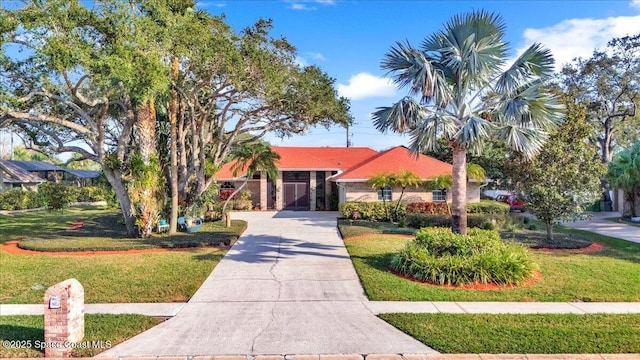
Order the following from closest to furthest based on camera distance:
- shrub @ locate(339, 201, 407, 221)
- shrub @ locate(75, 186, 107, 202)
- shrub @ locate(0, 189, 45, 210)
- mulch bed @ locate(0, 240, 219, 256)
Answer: mulch bed @ locate(0, 240, 219, 256) → shrub @ locate(339, 201, 407, 221) → shrub @ locate(0, 189, 45, 210) → shrub @ locate(75, 186, 107, 202)

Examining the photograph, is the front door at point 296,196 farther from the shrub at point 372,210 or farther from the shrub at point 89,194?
the shrub at point 89,194

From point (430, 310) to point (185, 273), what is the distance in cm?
611

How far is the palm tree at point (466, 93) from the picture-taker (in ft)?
34.6

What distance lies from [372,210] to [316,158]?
10818 millimetres

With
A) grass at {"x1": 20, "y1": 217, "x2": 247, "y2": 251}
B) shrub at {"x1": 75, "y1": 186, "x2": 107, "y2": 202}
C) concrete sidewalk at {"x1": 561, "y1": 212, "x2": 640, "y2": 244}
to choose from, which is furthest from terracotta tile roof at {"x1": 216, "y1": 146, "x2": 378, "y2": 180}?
shrub at {"x1": 75, "y1": 186, "x2": 107, "y2": 202}

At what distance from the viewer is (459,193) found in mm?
10711

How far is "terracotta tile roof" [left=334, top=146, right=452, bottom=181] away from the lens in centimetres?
2228

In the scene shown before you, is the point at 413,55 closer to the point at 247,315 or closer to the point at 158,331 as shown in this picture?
the point at 247,315

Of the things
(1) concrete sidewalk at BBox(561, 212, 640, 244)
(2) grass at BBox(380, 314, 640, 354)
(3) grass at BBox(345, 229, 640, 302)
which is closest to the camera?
(2) grass at BBox(380, 314, 640, 354)

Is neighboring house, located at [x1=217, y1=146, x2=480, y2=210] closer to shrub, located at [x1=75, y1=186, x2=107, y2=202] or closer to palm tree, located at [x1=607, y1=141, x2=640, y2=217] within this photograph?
palm tree, located at [x1=607, y1=141, x2=640, y2=217]

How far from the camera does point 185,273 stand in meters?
10.2

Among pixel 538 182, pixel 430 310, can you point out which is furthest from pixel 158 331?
pixel 538 182

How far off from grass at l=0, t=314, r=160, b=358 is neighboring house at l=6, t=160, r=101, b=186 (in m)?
40.4

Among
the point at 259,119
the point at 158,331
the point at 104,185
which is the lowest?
the point at 158,331
